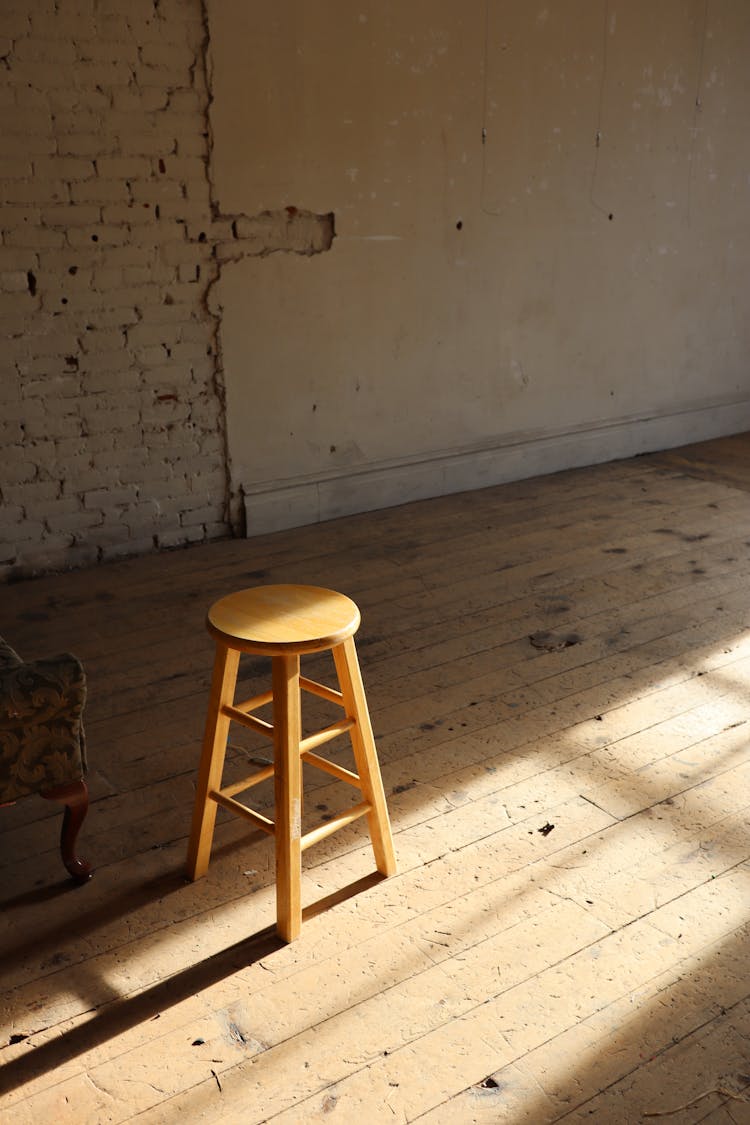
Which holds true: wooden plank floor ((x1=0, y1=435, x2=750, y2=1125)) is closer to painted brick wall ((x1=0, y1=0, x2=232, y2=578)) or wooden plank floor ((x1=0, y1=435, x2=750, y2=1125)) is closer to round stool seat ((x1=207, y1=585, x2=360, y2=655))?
painted brick wall ((x1=0, y1=0, x2=232, y2=578))

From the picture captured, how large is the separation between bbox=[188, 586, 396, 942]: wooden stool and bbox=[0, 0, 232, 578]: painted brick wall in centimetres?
213

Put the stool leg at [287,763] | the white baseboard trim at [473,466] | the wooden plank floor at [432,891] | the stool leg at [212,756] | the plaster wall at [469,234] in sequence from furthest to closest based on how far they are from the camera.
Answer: the white baseboard trim at [473,466] < the plaster wall at [469,234] < the stool leg at [212,756] < the stool leg at [287,763] < the wooden plank floor at [432,891]

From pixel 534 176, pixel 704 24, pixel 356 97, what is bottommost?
pixel 534 176

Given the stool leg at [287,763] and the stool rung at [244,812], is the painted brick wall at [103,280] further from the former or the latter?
the stool leg at [287,763]

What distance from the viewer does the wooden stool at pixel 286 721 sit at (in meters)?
2.16

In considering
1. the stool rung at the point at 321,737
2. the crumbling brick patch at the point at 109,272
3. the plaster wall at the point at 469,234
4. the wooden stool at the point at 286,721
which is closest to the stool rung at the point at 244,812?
the wooden stool at the point at 286,721

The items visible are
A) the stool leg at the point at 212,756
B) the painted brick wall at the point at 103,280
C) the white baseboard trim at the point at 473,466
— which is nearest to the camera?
the stool leg at the point at 212,756

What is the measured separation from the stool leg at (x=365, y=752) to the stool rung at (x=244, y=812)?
0.25 m

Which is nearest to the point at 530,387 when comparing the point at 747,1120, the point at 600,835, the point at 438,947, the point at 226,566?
the point at 226,566

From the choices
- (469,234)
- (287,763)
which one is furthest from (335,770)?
(469,234)

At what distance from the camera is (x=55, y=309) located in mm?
4094

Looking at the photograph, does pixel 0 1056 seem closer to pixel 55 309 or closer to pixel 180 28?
pixel 55 309

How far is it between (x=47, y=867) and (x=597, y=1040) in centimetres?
135

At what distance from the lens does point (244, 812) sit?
7.41ft
